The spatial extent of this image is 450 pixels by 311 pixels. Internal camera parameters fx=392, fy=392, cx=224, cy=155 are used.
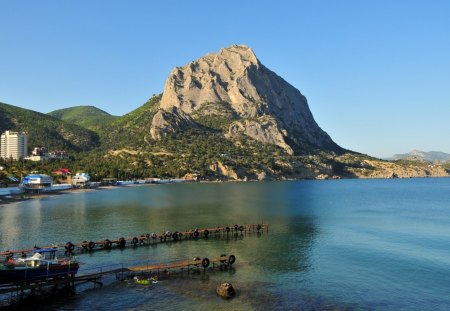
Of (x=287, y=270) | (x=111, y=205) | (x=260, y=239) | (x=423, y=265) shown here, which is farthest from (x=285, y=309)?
(x=111, y=205)

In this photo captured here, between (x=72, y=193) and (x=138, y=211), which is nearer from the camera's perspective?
(x=138, y=211)

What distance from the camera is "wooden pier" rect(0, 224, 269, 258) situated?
71188 millimetres

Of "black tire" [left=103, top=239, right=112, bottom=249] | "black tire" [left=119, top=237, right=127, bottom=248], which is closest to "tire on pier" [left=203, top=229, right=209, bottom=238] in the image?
"black tire" [left=119, top=237, right=127, bottom=248]

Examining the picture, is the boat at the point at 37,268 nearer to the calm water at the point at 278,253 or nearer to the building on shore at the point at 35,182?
the calm water at the point at 278,253

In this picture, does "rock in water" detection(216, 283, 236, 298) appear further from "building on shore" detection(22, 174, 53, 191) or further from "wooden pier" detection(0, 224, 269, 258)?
"building on shore" detection(22, 174, 53, 191)

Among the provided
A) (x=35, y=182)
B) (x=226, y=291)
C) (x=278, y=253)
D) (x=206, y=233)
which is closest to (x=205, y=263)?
(x=226, y=291)

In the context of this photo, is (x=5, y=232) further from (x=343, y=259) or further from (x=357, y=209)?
(x=357, y=209)

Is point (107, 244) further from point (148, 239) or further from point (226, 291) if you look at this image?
point (226, 291)

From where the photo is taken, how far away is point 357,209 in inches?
5679

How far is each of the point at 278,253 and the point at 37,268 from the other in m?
40.7

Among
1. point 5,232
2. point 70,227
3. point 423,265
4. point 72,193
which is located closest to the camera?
point 423,265

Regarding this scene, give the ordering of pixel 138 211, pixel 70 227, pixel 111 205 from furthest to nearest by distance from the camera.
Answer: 1. pixel 111 205
2. pixel 138 211
3. pixel 70 227

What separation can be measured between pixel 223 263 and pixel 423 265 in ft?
109

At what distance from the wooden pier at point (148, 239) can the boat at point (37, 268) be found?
14.5 m
